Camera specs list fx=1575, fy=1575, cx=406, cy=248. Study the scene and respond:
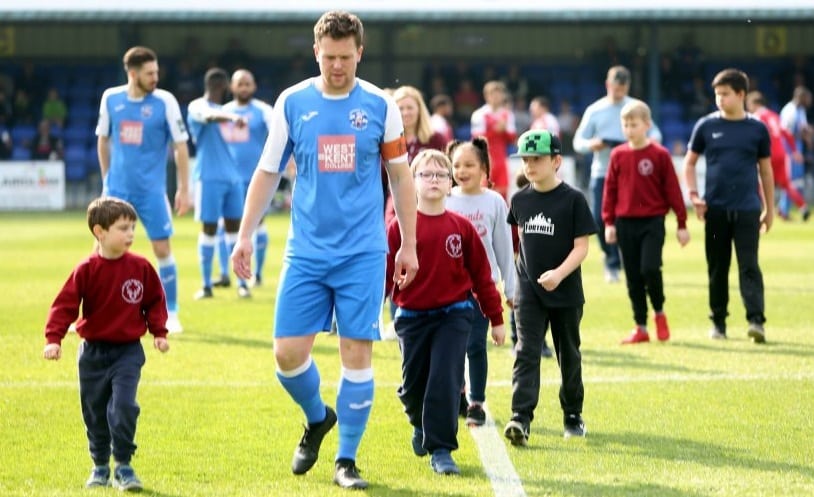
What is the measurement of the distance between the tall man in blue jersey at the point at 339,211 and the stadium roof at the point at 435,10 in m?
30.6

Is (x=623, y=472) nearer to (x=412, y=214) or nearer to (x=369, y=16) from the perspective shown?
(x=412, y=214)

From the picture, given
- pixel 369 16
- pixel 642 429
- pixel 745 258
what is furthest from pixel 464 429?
pixel 369 16

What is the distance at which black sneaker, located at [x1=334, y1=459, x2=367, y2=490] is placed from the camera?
284 inches

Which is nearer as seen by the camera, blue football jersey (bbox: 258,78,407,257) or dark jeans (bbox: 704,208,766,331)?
blue football jersey (bbox: 258,78,407,257)

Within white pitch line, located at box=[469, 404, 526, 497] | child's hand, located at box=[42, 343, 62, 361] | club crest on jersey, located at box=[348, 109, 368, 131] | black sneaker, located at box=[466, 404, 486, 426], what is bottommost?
white pitch line, located at box=[469, 404, 526, 497]

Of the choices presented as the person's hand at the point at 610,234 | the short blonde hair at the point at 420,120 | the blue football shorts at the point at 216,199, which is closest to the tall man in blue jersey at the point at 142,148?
the short blonde hair at the point at 420,120

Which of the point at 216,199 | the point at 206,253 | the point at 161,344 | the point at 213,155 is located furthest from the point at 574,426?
the point at 213,155

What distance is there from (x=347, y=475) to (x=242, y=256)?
112 centimetres

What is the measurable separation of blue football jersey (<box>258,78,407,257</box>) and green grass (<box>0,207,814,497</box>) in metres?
1.17

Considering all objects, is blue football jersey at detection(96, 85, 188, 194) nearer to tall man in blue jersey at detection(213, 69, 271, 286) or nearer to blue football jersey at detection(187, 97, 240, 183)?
tall man in blue jersey at detection(213, 69, 271, 286)

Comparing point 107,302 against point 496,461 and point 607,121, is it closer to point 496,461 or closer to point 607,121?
point 496,461

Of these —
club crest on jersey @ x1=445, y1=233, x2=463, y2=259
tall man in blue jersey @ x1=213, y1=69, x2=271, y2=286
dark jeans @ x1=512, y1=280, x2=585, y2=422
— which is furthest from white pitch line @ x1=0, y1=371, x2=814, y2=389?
tall man in blue jersey @ x1=213, y1=69, x2=271, y2=286

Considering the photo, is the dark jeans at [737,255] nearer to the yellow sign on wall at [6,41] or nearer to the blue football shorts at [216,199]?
the blue football shorts at [216,199]

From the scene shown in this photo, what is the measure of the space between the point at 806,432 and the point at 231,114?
8.78m
